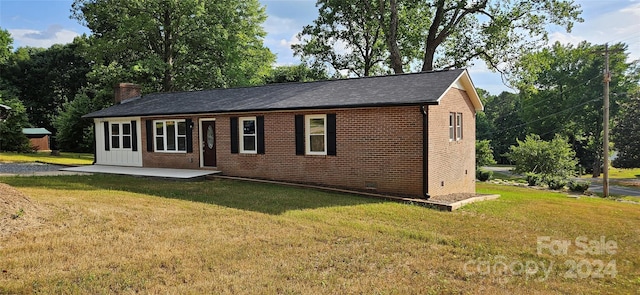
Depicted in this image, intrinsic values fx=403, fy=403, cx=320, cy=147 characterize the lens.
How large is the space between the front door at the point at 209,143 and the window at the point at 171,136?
993 mm

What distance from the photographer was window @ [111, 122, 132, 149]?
61.8 ft

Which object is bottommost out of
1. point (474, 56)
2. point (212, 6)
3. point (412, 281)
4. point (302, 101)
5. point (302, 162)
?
point (412, 281)

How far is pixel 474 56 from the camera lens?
27.7 m

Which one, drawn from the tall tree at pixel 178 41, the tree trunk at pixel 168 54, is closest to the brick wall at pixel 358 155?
the tall tree at pixel 178 41

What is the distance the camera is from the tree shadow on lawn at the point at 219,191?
10237 mm

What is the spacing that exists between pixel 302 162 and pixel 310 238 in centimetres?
716

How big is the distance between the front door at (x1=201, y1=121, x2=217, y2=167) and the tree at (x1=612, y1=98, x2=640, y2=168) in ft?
139

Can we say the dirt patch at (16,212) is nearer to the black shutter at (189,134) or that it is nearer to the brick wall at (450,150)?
the black shutter at (189,134)

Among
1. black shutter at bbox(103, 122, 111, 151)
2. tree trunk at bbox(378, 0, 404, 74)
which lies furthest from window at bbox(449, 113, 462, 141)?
black shutter at bbox(103, 122, 111, 151)

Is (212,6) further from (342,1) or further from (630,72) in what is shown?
(630,72)

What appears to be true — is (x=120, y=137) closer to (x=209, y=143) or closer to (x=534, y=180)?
(x=209, y=143)

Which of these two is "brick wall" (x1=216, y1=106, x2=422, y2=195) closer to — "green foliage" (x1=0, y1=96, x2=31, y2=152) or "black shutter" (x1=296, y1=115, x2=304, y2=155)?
"black shutter" (x1=296, y1=115, x2=304, y2=155)

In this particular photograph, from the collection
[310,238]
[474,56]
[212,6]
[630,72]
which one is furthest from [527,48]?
[630,72]

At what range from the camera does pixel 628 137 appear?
133ft
